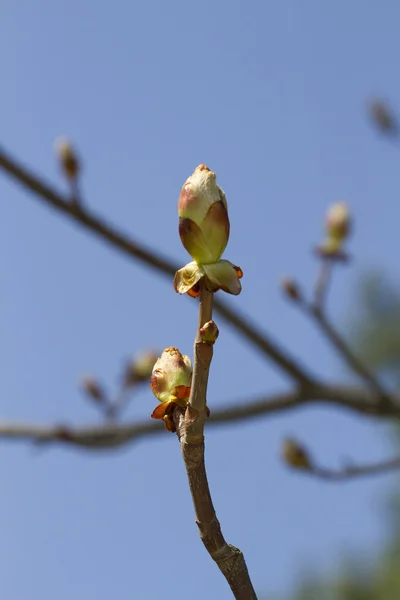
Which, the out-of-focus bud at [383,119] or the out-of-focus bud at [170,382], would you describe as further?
the out-of-focus bud at [383,119]

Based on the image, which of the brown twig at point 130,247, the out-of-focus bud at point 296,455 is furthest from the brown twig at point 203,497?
the out-of-focus bud at point 296,455

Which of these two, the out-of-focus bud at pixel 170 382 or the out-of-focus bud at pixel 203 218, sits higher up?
the out-of-focus bud at pixel 203 218

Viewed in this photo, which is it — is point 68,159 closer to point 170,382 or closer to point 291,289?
point 291,289

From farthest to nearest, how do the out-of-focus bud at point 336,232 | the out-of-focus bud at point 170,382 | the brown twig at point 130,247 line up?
the out-of-focus bud at point 336,232
the brown twig at point 130,247
the out-of-focus bud at point 170,382

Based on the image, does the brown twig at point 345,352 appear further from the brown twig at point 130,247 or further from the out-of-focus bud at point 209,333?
the out-of-focus bud at point 209,333

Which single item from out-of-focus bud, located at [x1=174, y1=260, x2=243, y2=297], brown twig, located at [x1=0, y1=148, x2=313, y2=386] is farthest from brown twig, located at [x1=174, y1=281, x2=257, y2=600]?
brown twig, located at [x1=0, y1=148, x2=313, y2=386]

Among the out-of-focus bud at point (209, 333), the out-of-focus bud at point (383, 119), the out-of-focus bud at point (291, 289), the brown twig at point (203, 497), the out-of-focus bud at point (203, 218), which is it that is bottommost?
the brown twig at point (203, 497)

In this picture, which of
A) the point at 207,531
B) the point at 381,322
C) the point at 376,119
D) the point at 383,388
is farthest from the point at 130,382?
the point at 381,322
